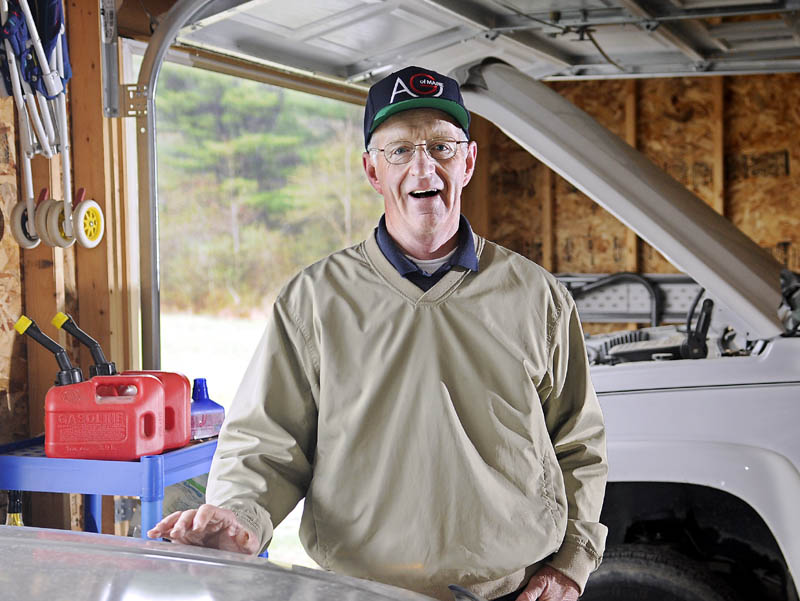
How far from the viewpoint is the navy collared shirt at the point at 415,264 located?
1.64 meters

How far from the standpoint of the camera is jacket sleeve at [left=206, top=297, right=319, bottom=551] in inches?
60.7

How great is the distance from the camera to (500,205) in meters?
7.74

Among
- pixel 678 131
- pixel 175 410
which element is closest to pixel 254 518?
pixel 175 410

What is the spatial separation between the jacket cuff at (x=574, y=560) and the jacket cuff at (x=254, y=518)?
0.55 m

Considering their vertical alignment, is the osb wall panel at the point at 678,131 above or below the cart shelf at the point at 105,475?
above

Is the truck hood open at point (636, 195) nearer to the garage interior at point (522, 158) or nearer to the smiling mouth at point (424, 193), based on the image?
the smiling mouth at point (424, 193)

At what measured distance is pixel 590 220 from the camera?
24.2 ft

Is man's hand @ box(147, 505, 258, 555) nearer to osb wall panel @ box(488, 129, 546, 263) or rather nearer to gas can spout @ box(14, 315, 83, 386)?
gas can spout @ box(14, 315, 83, 386)

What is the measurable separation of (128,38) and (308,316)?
2.51m

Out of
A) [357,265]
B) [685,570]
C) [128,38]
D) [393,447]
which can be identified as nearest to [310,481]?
[393,447]

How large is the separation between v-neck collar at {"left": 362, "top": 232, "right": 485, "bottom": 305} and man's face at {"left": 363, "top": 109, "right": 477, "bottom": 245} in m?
0.07

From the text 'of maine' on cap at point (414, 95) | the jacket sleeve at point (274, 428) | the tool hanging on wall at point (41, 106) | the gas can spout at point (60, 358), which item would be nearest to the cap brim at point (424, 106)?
the text 'of maine' on cap at point (414, 95)

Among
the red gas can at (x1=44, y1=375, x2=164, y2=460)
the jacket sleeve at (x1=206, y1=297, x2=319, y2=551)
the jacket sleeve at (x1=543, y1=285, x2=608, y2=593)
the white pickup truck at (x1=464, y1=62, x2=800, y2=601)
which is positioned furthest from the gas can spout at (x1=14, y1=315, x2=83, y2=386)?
the jacket sleeve at (x1=543, y1=285, x2=608, y2=593)

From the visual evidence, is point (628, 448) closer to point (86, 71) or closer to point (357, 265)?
point (357, 265)
